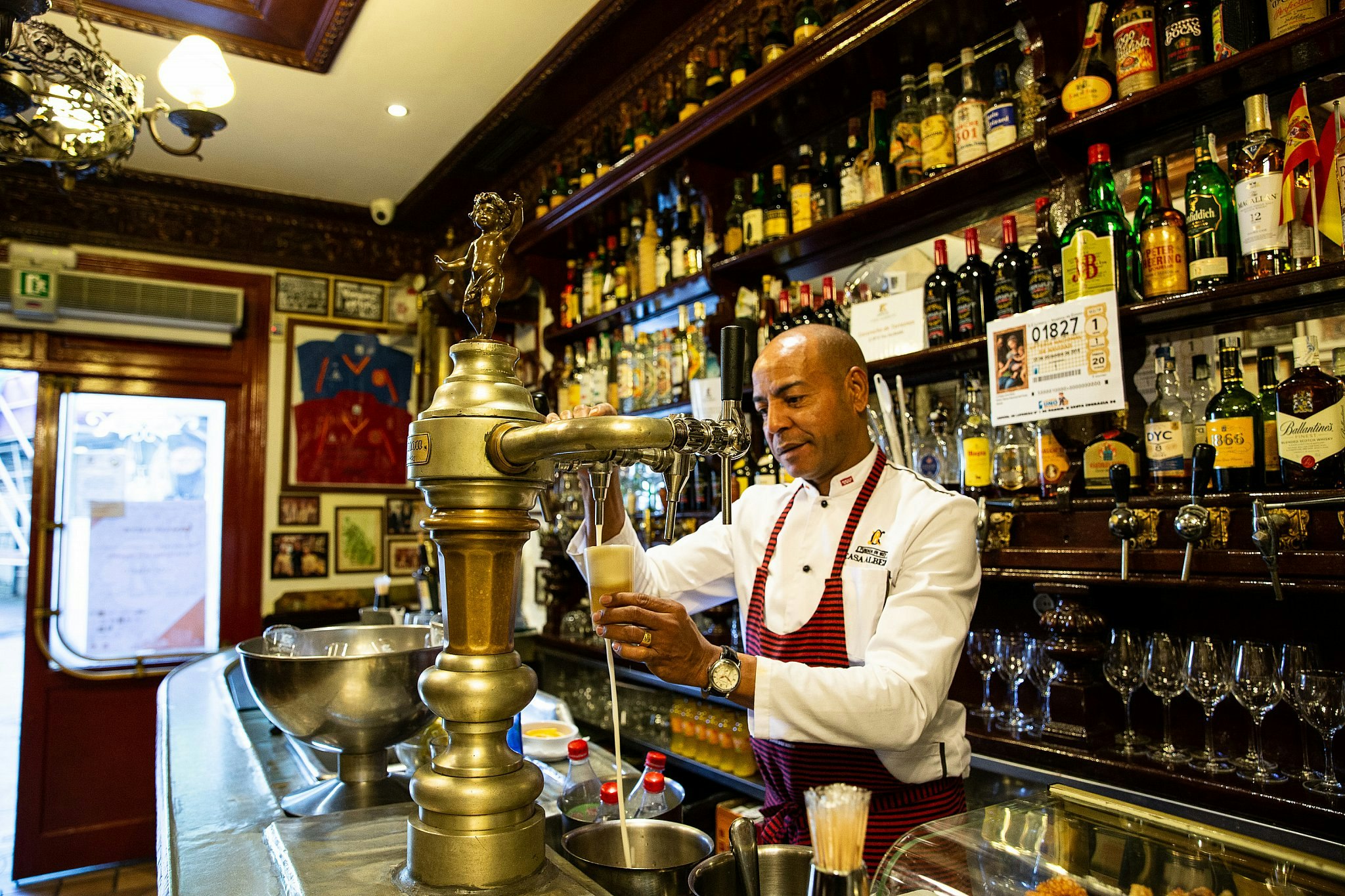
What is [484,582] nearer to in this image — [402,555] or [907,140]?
[907,140]

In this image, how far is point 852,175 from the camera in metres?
2.52

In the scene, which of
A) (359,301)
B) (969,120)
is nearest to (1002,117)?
(969,120)

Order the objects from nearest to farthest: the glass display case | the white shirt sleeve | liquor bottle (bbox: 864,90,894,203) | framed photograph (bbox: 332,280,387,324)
→ 1. the glass display case
2. the white shirt sleeve
3. liquor bottle (bbox: 864,90,894,203)
4. framed photograph (bbox: 332,280,387,324)

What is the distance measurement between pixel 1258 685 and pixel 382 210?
4.76 metres

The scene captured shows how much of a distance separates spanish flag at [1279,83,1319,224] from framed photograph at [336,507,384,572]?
185 inches

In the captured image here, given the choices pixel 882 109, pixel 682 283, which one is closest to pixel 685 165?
pixel 682 283

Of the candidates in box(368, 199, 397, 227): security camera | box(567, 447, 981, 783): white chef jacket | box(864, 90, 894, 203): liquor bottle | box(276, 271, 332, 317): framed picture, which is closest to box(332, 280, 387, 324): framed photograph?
box(276, 271, 332, 317): framed picture

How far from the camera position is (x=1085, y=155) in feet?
6.66

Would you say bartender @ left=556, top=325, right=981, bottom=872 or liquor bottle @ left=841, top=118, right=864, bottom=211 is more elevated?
liquor bottle @ left=841, top=118, right=864, bottom=211

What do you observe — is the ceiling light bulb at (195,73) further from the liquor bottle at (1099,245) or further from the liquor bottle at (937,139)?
the liquor bottle at (1099,245)

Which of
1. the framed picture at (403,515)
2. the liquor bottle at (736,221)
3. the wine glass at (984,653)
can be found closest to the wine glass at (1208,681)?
the wine glass at (984,653)

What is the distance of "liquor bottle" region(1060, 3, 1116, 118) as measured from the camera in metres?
1.91

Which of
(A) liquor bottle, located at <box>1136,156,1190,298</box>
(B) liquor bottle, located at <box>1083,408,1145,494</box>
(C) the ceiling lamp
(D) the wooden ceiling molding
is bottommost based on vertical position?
(B) liquor bottle, located at <box>1083,408,1145,494</box>

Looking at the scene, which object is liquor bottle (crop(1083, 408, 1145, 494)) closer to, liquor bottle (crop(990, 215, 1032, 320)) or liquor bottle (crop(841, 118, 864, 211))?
liquor bottle (crop(990, 215, 1032, 320))
